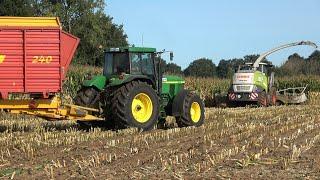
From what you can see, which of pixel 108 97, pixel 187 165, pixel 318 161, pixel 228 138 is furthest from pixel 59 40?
pixel 318 161

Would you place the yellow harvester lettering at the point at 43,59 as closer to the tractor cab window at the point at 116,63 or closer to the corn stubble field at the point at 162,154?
the corn stubble field at the point at 162,154

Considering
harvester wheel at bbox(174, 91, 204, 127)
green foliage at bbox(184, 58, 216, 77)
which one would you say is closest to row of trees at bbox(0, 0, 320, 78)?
green foliage at bbox(184, 58, 216, 77)

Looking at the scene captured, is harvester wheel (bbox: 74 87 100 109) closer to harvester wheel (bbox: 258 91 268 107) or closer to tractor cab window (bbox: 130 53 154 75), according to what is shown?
tractor cab window (bbox: 130 53 154 75)

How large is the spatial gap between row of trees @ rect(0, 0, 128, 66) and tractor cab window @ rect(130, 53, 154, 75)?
115ft

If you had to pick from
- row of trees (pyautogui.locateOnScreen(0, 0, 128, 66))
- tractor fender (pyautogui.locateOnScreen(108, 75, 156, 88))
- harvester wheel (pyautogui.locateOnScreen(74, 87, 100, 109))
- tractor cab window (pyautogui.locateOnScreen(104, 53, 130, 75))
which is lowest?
harvester wheel (pyautogui.locateOnScreen(74, 87, 100, 109))

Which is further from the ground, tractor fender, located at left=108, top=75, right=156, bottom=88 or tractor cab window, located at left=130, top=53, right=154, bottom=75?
tractor cab window, located at left=130, top=53, right=154, bottom=75

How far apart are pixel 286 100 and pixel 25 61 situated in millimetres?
17655

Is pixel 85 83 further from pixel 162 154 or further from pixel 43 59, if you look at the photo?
pixel 162 154

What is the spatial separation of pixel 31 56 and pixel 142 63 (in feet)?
9.12

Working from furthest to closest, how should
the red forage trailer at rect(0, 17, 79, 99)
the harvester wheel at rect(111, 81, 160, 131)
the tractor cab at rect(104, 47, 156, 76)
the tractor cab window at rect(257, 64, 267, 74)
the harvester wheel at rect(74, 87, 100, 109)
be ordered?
the tractor cab window at rect(257, 64, 267, 74)
the tractor cab at rect(104, 47, 156, 76)
the harvester wheel at rect(74, 87, 100, 109)
the harvester wheel at rect(111, 81, 160, 131)
the red forage trailer at rect(0, 17, 79, 99)

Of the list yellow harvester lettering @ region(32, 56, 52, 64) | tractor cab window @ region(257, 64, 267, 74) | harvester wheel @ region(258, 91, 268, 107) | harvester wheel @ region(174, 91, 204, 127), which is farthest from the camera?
tractor cab window @ region(257, 64, 267, 74)

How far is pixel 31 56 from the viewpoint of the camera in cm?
1034

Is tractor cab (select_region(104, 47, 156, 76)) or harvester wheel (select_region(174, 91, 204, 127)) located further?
harvester wheel (select_region(174, 91, 204, 127))

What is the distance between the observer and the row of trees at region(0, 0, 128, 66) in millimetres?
49406
